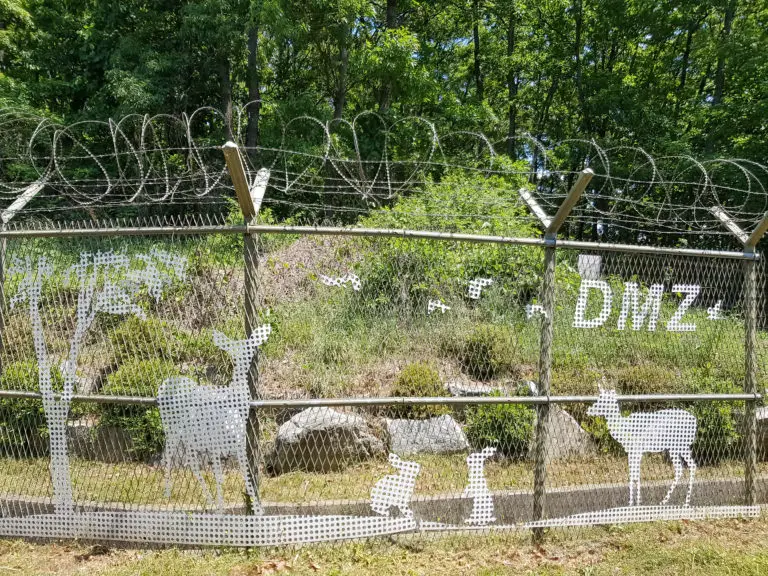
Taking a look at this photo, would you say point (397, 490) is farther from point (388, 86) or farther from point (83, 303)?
point (388, 86)

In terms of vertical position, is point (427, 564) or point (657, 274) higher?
point (657, 274)

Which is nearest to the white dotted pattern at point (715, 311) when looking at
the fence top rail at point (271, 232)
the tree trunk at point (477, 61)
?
the fence top rail at point (271, 232)

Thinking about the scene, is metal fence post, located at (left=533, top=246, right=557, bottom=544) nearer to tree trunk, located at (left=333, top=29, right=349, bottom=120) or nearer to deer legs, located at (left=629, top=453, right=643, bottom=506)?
deer legs, located at (left=629, top=453, right=643, bottom=506)

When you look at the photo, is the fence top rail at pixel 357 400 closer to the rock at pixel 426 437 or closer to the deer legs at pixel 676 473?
the deer legs at pixel 676 473

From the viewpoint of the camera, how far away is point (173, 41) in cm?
1416

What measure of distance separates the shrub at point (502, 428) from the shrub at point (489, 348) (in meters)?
0.28

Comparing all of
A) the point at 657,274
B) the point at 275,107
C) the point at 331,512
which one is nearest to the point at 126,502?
the point at 331,512

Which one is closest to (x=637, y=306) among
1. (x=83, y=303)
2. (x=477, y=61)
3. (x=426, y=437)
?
(x=426, y=437)

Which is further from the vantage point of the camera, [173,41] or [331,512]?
[173,41]

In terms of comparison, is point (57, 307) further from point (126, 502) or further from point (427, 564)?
point (427, 564)

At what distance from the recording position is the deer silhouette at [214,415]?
10.8ft

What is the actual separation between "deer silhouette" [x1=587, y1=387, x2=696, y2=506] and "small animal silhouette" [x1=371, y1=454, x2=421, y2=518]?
4.68ft

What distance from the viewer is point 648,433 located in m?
3.88

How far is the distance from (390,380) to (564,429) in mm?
1593
